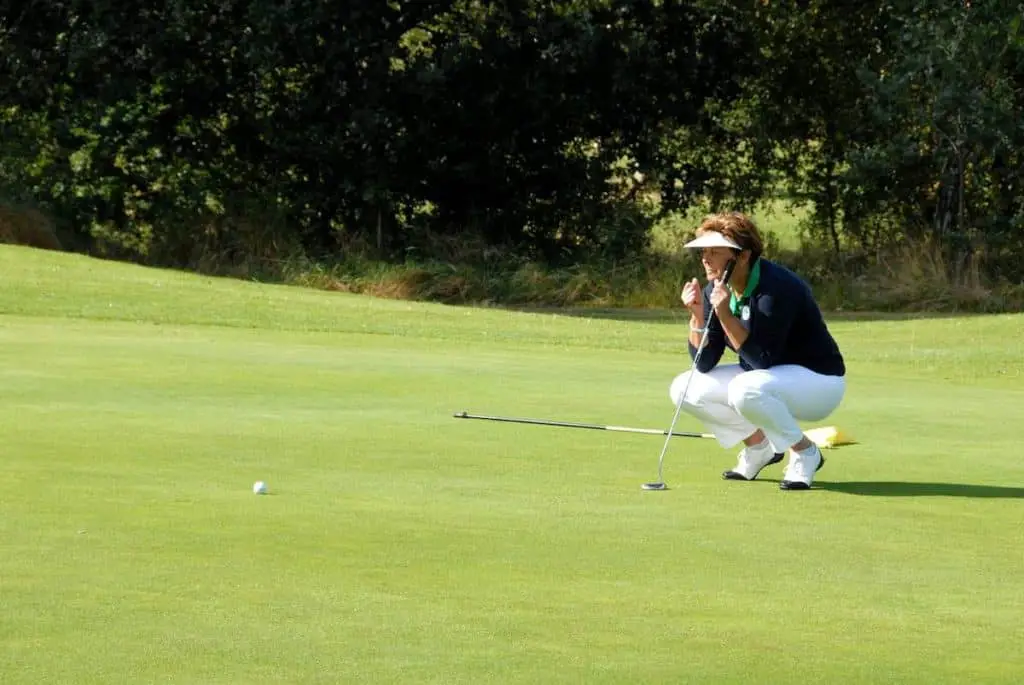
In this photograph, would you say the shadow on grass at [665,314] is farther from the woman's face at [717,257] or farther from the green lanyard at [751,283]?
the woman's face at [717,257]

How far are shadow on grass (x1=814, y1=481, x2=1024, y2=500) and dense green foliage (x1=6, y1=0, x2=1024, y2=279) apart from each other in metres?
19.6

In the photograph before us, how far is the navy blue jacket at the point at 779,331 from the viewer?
9000 millimetres

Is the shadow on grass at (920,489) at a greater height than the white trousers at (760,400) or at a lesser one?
lesser

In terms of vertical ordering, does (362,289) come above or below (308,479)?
below

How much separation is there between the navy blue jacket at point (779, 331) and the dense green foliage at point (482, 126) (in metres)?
19.1

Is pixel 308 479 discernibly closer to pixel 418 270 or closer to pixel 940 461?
pixel 940 461

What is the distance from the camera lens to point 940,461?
9.78 meters

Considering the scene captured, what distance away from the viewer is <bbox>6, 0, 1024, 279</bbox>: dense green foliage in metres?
28.4

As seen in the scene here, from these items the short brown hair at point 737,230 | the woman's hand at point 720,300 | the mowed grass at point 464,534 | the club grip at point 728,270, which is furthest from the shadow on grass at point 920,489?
the short brown hair at point 737,230

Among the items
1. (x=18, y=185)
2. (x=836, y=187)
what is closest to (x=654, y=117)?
(x=836, y=187)

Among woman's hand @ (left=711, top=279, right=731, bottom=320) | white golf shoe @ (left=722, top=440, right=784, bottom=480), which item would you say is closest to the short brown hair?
woman's hand @ (left=711, top=279, right=731, bottom=320)

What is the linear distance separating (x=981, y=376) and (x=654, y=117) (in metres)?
13.7

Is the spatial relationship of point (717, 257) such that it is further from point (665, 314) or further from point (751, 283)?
point (665, 314)

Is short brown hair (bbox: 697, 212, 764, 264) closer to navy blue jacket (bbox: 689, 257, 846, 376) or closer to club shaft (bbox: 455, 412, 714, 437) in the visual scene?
navy blue jacket (bbox: 689, 257, 846, 376)
